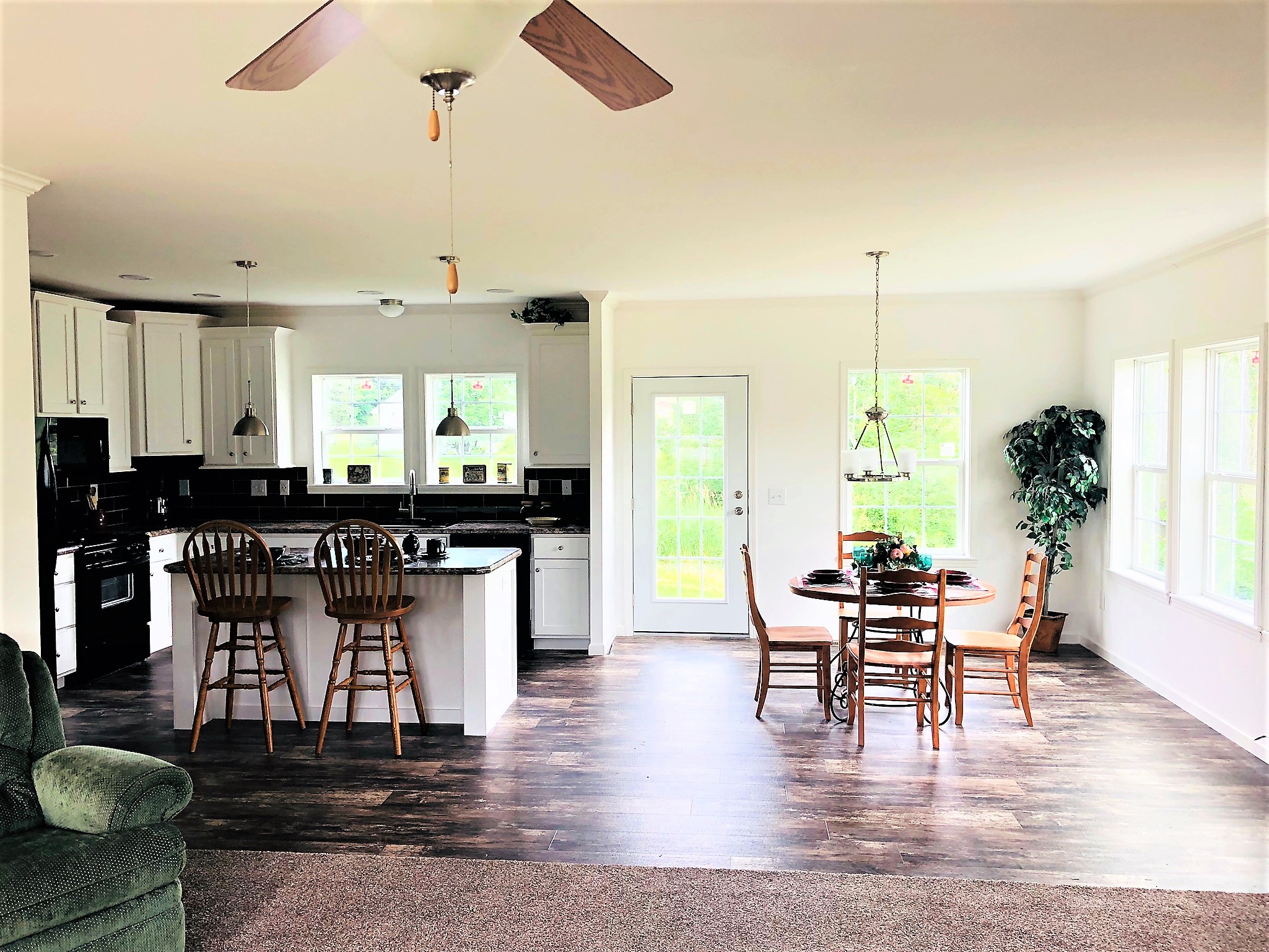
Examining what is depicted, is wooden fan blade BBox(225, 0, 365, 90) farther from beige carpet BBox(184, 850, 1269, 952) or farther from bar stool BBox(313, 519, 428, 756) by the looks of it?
bar stool BBox(313, 519, 428, 756)

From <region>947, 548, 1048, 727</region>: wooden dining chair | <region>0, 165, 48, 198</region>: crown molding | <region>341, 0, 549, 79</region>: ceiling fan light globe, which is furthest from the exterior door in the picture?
<region>341, 0, 549, 79</region>: ceiling fan light globe

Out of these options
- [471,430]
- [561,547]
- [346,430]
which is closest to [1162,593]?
[561,547]

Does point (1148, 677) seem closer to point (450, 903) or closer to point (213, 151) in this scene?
point (450, 903)

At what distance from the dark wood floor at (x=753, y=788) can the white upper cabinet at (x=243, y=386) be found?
2.31 metres

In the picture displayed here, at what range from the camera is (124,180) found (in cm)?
364

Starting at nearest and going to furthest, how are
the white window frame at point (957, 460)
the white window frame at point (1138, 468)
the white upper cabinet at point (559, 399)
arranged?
the white window frame at point (1138, 468)
the white window frame at point (957, 460)
the white upper cabinet at point (559, 399)

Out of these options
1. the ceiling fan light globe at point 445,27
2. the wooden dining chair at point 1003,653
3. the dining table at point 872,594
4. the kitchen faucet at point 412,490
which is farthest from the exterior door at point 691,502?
the ceiling fan light globe at point 445,27

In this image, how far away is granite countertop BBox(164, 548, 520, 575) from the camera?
15.4ft

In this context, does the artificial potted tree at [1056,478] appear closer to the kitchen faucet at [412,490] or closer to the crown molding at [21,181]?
the kitchen faucet at [412,490]

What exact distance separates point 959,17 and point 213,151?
2486 millimetres

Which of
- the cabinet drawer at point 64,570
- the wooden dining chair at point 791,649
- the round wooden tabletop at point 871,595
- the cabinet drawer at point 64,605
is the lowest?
the wooden dining chair at point 791,649

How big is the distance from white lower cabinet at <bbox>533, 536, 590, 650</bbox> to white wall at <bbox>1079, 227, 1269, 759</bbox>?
3.57 meters

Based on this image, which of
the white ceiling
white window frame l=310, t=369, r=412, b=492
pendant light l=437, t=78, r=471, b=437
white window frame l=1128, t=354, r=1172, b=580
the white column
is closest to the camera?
pendant light l=437, t=78, r=471, b=437

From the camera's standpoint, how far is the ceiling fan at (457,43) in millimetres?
1318
